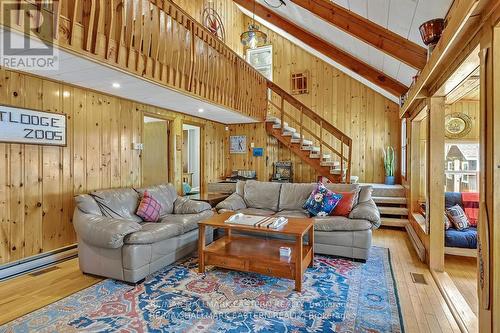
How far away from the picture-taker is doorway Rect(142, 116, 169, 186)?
5.68m

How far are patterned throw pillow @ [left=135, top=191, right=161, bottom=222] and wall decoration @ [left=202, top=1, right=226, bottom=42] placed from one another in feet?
15.8

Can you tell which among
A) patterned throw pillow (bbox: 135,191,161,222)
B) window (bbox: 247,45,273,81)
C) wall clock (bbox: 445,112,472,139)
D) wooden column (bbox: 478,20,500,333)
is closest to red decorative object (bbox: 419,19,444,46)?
wooden column (bbox: 478,20,500,333)

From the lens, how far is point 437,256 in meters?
3.20

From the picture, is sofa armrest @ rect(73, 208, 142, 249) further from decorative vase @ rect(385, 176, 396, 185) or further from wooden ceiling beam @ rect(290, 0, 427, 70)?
decorative vase @ rect(385, 176, 396, 185)

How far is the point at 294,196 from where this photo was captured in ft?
14.6

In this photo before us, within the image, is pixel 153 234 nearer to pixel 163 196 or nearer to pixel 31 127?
pixel 163 196

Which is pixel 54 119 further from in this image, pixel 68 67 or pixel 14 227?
pixel 14 227

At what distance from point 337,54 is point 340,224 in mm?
3998

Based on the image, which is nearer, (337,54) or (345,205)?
(345,205)

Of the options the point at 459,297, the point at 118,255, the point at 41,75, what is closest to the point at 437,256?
the point at 459,297

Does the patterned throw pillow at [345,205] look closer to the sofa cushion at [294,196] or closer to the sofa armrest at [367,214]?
the sofa armrest at [367,214]

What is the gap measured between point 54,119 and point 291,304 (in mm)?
3461

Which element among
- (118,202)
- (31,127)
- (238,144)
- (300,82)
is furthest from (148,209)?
(300,82)

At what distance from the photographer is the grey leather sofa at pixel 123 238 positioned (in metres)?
2.77
